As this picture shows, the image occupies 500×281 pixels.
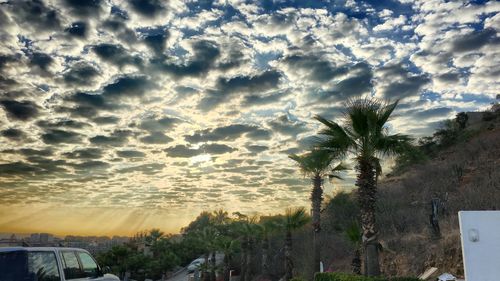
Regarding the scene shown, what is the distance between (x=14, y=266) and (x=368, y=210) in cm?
1357

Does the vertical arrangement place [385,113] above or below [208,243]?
above

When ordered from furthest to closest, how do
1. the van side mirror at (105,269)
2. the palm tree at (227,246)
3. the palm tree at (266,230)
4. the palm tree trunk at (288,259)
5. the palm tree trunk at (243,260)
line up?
the palm tree at (227,246) → the palm tree trunk at (243,260) → the palm tree at (266,230) → the palm tree trunk at (288,259) → the van side mirror at (105,269)

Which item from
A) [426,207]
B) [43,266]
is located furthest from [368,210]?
[426,207]

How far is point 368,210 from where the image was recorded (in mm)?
18344

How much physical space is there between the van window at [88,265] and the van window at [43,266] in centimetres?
125

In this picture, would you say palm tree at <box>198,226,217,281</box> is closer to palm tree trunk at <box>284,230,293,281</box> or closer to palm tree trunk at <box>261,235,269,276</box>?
palm tree trunk at <box>261,235,269,276</box>

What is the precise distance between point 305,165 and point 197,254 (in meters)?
54.8

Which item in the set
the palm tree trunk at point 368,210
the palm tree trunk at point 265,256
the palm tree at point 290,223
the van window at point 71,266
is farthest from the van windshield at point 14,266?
the palm tree trunk at point 265,256

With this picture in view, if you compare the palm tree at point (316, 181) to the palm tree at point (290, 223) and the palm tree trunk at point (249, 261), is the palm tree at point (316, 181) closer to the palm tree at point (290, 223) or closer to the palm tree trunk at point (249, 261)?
the palm tree at point (290, 223)

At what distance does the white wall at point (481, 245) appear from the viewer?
11.4 meters

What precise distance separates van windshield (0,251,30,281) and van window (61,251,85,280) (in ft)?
3.58

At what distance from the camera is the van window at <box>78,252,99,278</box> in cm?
1077

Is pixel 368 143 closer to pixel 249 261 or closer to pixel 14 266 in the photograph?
pixel 14 266

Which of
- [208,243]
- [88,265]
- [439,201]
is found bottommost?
[208,243]
